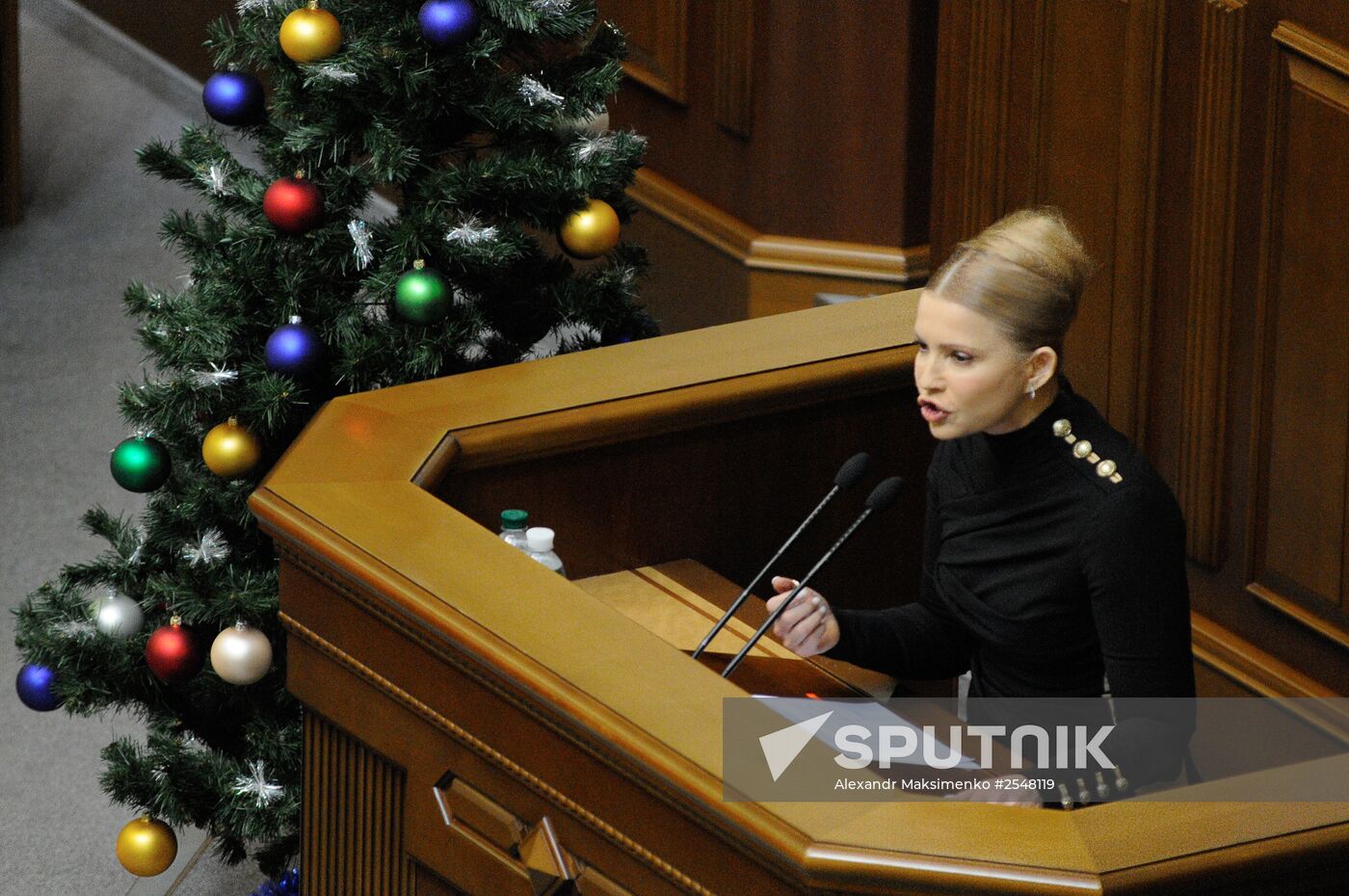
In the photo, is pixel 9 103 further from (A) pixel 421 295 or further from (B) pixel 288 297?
(A) pixel 421 295

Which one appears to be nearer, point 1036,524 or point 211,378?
point 1036,524

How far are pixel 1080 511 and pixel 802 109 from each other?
2116mm

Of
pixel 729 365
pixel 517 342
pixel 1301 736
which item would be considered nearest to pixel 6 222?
pixel 517 342

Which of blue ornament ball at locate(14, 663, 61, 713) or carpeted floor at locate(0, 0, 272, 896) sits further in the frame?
carpeted floor at locate(0, 0, 272, 896)

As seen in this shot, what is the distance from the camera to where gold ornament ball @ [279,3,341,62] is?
8.66 ft

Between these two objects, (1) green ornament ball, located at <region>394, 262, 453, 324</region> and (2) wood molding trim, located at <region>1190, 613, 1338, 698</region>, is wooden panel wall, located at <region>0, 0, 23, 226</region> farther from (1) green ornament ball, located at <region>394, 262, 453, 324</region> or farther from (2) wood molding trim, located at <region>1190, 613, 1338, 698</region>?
(2) wood molding trim, located at <region>1190, 613, 1338, 698</region>

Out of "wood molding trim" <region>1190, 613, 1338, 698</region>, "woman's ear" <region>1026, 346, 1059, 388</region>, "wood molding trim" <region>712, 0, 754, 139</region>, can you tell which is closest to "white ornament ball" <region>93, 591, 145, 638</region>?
"woman's ear" <region>1026, 346, 1059, 388</region>

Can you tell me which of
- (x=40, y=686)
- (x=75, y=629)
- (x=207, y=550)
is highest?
(x=207, y=550)

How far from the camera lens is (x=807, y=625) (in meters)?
2.22

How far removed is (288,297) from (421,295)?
0.21 metres

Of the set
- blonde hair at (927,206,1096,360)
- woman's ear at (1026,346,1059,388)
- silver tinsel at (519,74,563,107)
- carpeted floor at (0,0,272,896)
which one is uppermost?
blonde hair at (927,206,1096,360)

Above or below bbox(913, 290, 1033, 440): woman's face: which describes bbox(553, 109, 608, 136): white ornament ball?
below

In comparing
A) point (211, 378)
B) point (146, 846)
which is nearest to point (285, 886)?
point (146, 846)

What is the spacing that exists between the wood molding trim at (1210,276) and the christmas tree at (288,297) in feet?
2.97
